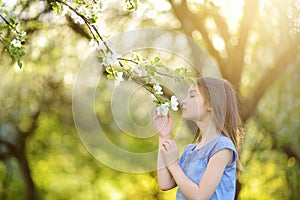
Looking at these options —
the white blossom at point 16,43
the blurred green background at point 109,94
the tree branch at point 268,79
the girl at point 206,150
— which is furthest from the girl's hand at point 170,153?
the tree branch at point 268,79

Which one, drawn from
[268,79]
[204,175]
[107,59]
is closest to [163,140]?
[204,175]

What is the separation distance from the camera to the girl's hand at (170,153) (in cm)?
174

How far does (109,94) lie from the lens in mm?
6160

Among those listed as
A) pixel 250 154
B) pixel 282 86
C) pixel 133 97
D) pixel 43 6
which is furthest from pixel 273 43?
pixel 43 6

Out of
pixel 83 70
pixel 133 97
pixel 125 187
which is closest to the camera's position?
pixel 133 97

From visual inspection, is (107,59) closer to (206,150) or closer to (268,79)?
(206,150)

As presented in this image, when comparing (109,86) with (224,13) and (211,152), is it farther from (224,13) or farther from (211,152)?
(211,152)

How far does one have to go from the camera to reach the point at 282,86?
20.1 ft

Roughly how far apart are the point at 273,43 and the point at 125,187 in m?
2.29

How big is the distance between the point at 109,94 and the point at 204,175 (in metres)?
4.49

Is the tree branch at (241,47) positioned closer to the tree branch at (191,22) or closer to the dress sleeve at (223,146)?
the tree branch at (191,22)

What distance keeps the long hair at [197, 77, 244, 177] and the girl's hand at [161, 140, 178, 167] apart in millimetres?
193

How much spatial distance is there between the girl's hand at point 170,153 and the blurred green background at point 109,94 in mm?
3336

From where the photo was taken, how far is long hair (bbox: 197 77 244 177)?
1868 mm
